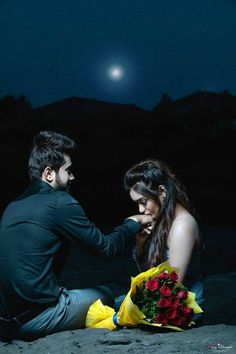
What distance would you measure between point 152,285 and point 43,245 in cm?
68

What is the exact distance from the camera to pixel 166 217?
3.34 meters

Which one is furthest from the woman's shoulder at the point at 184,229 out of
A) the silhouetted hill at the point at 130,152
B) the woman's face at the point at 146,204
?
the silhouetted hill at the point at 130,152

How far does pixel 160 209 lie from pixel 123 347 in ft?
3.35

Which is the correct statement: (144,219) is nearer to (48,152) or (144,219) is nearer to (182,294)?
(182,294)

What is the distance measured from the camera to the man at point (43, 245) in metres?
2.96

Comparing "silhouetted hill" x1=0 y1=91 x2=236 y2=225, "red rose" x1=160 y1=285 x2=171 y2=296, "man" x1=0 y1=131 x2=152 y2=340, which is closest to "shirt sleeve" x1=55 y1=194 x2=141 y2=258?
"man" x1=0 y1=131 x2=152 y2=340

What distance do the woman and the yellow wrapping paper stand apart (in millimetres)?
295

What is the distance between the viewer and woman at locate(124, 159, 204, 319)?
3.26 meters

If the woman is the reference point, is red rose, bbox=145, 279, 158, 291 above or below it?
below

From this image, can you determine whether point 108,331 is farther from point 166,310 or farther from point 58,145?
point 58,145

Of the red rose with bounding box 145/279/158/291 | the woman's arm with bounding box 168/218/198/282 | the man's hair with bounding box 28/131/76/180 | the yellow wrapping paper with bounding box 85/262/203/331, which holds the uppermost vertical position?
the man's hair with bounding box 28/131/76/180

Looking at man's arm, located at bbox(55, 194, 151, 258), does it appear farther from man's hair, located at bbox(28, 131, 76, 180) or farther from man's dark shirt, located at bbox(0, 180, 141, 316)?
man's hair, located at bbox(28, 131, 76, 180)

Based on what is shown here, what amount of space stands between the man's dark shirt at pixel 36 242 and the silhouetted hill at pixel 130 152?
10.9 metres

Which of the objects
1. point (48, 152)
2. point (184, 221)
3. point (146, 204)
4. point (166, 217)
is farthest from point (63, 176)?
point (184, 221)
